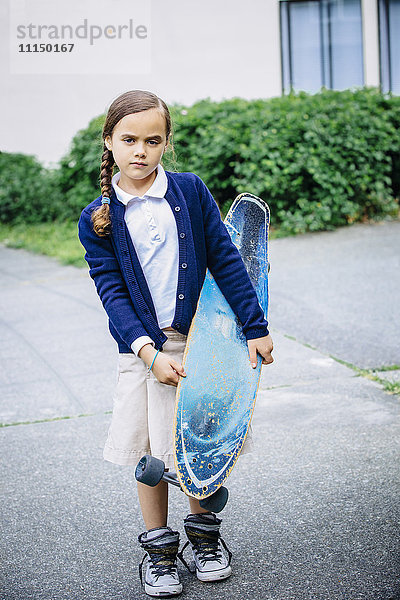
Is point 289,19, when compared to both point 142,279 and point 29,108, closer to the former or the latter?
point 29,108

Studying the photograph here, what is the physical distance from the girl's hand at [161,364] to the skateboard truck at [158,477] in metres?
0.22

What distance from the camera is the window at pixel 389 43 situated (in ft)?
35.2

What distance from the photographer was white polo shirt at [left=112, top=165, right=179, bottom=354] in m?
2.23

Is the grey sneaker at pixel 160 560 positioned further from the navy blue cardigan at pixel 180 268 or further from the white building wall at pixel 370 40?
the white building wall at pixel 370 40

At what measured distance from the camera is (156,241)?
2236 millimetres

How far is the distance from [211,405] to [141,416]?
21cm

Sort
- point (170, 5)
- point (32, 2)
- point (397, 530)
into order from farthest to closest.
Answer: point (170, 5) → point (32, 2) → point (397, 530)

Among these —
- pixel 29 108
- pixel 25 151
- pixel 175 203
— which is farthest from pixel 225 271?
pixel 25 151

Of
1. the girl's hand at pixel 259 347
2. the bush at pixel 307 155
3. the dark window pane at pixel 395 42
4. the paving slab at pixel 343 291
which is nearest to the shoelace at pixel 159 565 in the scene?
the girl's hand at pixel 259 347

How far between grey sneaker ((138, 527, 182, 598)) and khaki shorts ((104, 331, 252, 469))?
0.73 ft

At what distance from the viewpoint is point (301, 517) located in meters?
2.64

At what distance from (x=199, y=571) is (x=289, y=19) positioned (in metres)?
9.59

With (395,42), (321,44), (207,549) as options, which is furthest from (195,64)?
(207,549)

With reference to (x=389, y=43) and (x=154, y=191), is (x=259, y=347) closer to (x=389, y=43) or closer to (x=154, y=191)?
(x=154, y=191)
